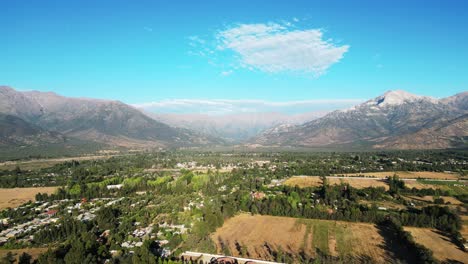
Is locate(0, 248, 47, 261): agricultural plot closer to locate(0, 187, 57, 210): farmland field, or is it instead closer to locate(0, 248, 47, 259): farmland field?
locate(0, 248, 47, 259): farmland field

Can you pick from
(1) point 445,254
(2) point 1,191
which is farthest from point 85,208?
(1) point 445,254

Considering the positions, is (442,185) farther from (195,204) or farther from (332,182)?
(195,204)

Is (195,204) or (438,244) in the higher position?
(438,244)

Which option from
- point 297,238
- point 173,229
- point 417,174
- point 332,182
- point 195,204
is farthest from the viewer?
point 417,174

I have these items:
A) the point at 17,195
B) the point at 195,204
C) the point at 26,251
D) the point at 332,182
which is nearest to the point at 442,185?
the point at 332,182

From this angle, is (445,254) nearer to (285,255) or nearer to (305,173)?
(285,255)

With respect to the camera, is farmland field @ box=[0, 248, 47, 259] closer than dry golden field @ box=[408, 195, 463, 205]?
Yes

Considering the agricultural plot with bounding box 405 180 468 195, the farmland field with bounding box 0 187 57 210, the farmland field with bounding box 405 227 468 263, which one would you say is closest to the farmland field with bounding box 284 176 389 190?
the agricultural plot with bounding box 405 180 468 195
